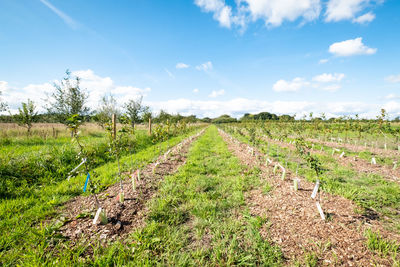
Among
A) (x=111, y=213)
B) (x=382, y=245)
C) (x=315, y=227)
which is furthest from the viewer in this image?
(x=111, y=213)

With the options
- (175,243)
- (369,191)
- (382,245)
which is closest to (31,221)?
(175,243)

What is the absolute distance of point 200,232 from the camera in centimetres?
295

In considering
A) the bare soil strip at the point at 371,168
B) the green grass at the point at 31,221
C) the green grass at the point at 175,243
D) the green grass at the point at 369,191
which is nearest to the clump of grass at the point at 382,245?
the green grass at the point at 369,191

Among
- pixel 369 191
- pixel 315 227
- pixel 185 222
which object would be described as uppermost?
pixel 369 191

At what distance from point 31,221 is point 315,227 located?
585cm

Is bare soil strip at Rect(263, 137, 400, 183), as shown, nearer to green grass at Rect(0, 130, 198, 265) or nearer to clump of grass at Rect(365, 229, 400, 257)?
clump of grass at Rect(365, 229, 400, 257)

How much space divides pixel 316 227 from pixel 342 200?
180 centimetres

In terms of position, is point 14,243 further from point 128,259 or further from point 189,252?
point 189,252

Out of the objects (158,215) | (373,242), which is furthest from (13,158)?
(373,242)

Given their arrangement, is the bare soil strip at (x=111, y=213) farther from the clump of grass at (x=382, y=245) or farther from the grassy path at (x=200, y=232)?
the clump of grass at (x=382, y=245)

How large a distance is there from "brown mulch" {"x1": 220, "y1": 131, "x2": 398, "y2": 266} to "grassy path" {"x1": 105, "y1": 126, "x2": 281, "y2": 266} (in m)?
0.31

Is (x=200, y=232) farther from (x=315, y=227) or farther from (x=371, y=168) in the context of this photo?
(x=371, y=168)

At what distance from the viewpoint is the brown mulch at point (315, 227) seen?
97.0 inches

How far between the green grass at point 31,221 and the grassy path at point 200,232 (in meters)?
1.14
